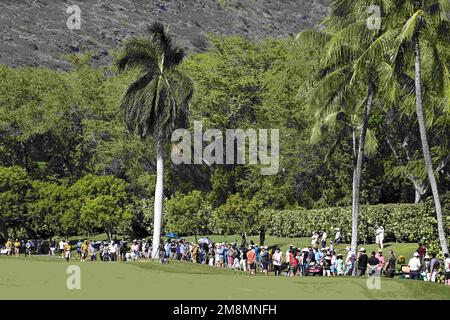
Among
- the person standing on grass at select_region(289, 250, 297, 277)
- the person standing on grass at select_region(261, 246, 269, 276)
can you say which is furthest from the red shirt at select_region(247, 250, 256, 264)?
the person standing on grass at select_region(289, 250, 297, 277)

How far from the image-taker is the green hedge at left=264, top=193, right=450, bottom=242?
40.2 metres

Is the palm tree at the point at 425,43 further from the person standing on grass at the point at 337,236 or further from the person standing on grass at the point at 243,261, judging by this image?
the person standing on grass at the point at 337,236

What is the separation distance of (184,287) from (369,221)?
→ 1112 inches

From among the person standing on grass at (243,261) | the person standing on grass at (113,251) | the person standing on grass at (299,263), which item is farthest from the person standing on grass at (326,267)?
the person standing on grass at (113,251)

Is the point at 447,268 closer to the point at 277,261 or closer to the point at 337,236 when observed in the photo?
the point at 277,261

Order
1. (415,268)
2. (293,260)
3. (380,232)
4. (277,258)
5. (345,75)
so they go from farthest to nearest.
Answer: (380,232) → (345,75) → (293,260) → (277,258) → (415,268)

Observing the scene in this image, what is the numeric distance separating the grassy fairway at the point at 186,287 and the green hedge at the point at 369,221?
470 inches

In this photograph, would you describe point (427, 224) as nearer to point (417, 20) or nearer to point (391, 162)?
point (417, 20)

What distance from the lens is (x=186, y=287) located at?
2703 cm

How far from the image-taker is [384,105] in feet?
195

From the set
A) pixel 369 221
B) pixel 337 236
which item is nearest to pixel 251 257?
pixel 337 236

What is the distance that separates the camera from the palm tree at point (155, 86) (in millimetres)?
45188
